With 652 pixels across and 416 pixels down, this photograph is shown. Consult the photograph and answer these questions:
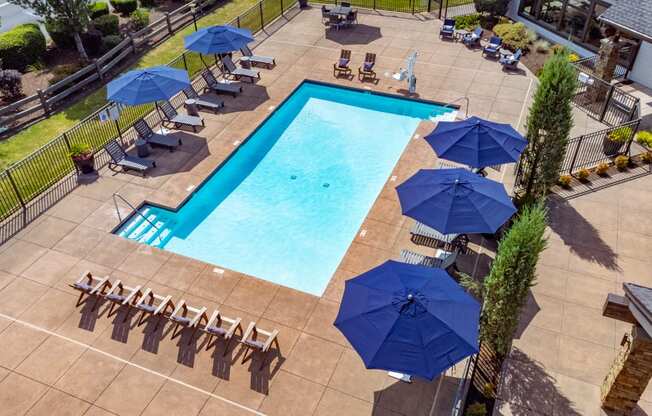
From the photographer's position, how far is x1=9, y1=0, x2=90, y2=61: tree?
87.9ft

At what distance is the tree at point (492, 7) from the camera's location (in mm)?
30328

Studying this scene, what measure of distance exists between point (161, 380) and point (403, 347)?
632 cm

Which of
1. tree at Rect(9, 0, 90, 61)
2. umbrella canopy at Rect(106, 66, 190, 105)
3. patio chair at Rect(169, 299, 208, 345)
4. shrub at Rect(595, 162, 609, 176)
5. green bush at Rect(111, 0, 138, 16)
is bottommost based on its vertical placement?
patio chair at Rect(169, 299, 208, 345)

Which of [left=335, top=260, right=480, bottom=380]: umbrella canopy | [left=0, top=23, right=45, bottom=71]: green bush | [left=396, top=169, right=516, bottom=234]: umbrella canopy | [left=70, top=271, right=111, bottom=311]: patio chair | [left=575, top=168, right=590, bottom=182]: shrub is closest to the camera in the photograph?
[left=335, top=260, right=480, bottom=380]: umbrella canopy

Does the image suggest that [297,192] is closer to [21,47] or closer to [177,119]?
[177,119]

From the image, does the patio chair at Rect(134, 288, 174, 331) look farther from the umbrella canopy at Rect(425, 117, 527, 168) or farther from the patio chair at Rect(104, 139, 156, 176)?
the umbrella canopy at Rect(425, 117, 527, 168)

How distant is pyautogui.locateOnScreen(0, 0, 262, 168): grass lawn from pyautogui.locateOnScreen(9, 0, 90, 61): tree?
3.48m

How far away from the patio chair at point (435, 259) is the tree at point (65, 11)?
22644 millimetres

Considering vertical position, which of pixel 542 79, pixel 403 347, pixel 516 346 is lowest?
pixel 516 346

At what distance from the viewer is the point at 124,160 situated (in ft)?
65.6

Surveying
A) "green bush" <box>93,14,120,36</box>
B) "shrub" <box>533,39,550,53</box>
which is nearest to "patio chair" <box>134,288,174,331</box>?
"green bush" <box>93,14,120,36</box>

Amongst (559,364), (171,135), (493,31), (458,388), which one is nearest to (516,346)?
(559,364)

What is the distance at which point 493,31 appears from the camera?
2967 cm

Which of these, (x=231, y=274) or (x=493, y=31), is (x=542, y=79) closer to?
(x=231, y=274)
